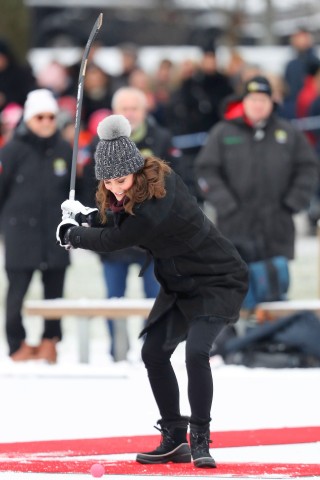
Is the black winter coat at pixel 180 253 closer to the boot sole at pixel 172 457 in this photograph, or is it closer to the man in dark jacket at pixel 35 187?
the boot sole at pixel 172 457

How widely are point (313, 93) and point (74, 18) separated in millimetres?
11375

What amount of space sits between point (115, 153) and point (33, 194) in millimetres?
3887

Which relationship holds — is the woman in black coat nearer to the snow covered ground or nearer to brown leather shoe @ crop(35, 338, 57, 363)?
the snow covered ground

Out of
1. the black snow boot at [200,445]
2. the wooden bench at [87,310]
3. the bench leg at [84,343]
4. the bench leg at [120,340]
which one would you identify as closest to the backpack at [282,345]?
the wooden bench at [87,310]

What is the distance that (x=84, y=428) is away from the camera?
8.36 meters

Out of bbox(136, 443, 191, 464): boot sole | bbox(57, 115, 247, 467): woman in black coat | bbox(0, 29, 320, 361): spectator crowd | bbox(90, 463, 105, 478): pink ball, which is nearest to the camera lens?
bbox(90, 463, 105, 478): pink ball

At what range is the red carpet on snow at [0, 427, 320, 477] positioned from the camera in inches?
270

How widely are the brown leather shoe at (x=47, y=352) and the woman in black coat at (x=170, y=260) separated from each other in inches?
139

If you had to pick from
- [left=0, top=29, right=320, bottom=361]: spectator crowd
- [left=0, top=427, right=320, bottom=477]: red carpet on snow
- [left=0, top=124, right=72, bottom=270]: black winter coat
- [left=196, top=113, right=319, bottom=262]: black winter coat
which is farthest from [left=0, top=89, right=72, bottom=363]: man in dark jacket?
[left=0, top=427, right=320, bottom=477]: red carpet on snow

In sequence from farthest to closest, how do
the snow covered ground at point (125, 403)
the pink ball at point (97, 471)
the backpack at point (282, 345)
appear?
1. the backpack at point (282, 345)
2. the snow covered ground at point (125, 403)
3. the pink ball at point (97, 471)

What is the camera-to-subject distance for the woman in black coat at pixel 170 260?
6.81 metres

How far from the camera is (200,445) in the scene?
6930 millimetres

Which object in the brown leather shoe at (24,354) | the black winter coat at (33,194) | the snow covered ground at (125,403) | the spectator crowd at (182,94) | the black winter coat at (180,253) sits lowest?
the snow covered ground at (125,403)

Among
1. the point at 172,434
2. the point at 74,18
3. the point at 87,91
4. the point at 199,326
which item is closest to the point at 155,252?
the point at 199,326
